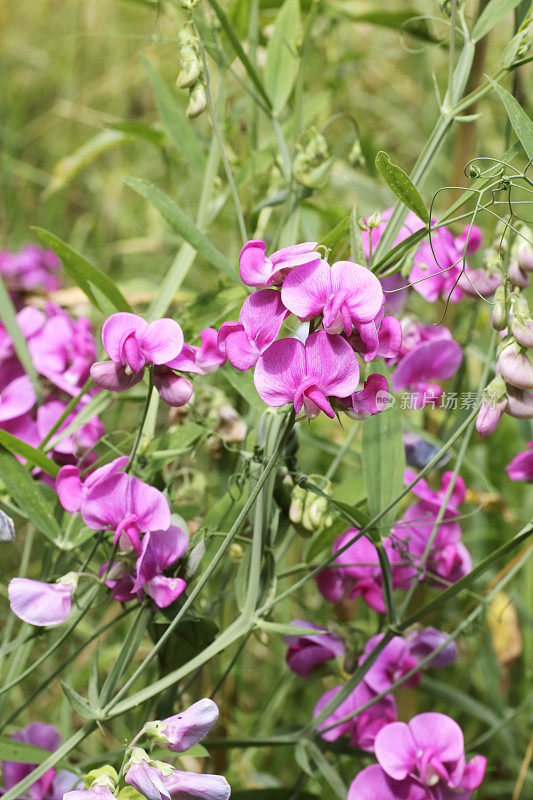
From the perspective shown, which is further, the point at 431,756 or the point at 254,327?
the point at 431,756

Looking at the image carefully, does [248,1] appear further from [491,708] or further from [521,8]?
[491,708]

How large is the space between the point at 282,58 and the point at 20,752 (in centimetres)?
90

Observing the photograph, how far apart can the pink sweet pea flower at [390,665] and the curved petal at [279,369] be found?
0.40m

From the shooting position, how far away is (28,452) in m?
0.86

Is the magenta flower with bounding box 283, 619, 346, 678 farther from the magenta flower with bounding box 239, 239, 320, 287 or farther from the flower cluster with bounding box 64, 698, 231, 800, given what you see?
the magenta flower with bounding box 239, 239, 320, 287

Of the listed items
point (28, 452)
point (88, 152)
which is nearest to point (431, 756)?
point (28, 452)

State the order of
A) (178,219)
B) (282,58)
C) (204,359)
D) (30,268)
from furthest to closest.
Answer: (30,268) < (282,58) < (178,219) < (204,359)

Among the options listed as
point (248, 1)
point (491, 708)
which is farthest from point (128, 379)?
point (491, 708)

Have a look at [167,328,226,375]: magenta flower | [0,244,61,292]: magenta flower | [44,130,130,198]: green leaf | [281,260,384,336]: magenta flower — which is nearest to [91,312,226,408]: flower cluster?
[167,328,226,375]: magenta flower

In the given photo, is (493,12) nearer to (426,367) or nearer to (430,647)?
(426,367)

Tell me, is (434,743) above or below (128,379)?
below

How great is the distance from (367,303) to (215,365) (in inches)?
6.6

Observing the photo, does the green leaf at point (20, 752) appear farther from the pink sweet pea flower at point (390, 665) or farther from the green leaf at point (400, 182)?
the green leaf at point (400, 182)

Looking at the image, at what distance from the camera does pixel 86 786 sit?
672 millimetres
